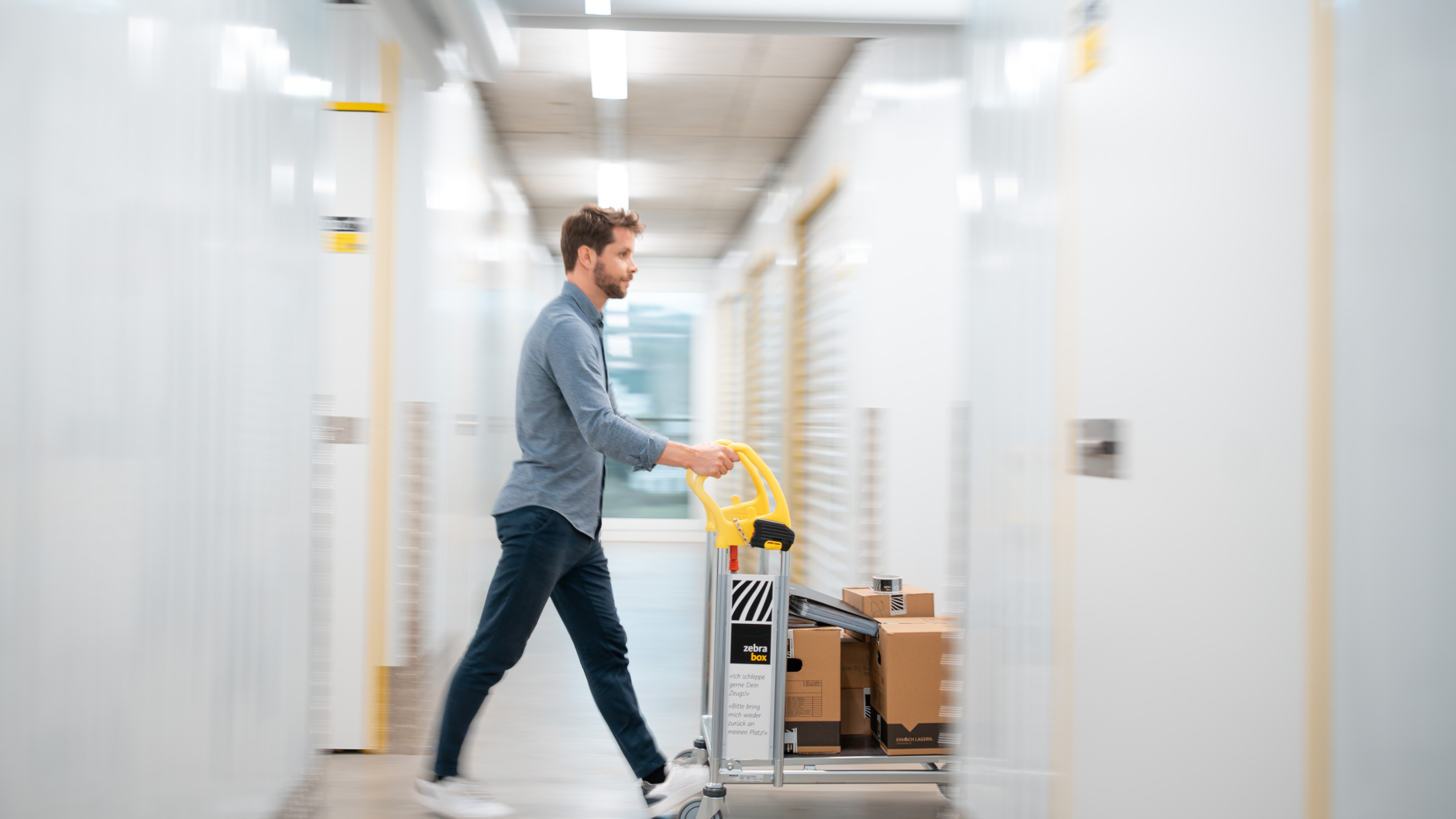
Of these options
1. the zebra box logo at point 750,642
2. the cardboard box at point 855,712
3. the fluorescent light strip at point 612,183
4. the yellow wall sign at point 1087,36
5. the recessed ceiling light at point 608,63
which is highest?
the fluorescent light strip at point 612,183

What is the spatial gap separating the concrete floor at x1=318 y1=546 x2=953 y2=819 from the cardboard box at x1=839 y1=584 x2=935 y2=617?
1.81 ft

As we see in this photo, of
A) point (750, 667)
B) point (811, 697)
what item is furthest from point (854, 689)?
point (750, 667)

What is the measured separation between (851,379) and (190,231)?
9.24ft

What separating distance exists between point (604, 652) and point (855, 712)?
73 centimetres

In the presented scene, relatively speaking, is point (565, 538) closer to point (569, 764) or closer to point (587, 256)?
point (587, 256)

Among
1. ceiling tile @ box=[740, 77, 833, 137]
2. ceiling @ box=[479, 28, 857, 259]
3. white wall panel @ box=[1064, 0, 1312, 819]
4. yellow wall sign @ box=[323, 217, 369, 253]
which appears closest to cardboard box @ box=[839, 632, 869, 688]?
white wall panel @ box=[1064, 0, 1312, 819]

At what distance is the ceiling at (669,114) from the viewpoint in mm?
4102

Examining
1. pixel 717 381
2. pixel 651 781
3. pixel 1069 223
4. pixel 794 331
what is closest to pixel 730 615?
pixel 651 781

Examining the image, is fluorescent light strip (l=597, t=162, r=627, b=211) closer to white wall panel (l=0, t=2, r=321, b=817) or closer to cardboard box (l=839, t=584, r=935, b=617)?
cardboard box (l=839, t=584, r=935, b=617)

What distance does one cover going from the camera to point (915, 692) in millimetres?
2316

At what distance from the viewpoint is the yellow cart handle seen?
2.21 m

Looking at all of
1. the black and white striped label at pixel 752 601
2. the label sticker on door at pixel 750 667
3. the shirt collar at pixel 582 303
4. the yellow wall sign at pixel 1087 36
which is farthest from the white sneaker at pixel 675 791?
the yellow wall sign at pixel 1087 36

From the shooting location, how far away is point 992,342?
1.75 m

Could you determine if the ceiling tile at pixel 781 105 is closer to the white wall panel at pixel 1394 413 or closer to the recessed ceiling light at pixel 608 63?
the recessed ceiling light at pixel 608 63
